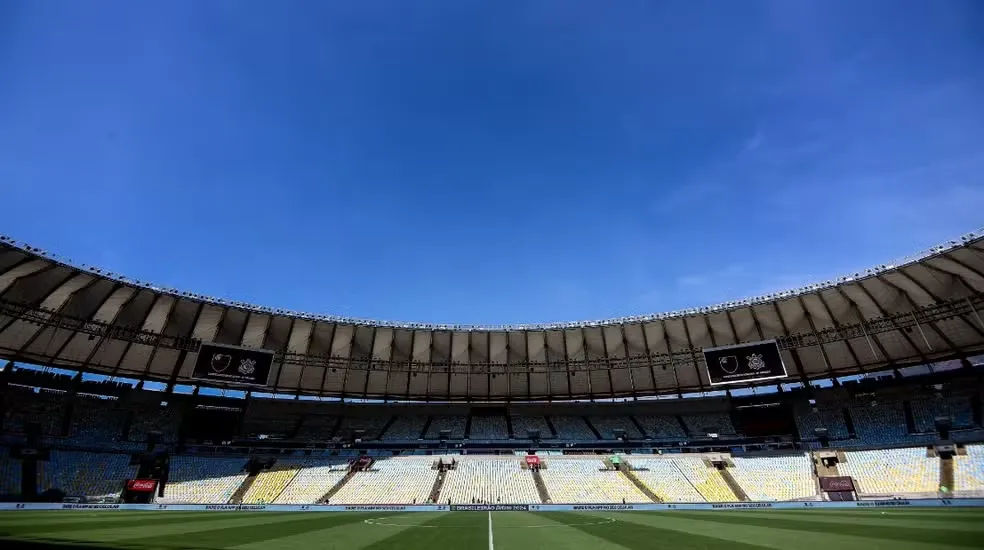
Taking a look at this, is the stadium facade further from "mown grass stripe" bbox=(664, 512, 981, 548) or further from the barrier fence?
"mown grass stripe" bbox=(664, 512, 981, 548)

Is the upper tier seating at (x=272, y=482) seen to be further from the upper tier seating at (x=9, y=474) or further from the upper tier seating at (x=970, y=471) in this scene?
the upper tier seating at (x=970, y=471)

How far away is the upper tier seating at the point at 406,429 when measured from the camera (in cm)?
5109

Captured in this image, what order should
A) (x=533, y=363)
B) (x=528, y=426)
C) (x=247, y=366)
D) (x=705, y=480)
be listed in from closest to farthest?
1. (x=705, y=480)
2. (x=247, y=366)
3. (x=533, y=363)
4. (x=528, y=426)

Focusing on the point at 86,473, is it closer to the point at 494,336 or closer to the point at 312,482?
the point at 312,482

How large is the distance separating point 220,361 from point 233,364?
1.09 metres

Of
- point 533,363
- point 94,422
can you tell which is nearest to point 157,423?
point 94,422

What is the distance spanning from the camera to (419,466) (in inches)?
1762

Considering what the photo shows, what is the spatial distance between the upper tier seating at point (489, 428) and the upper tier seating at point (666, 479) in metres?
13.9

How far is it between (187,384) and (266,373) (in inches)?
481

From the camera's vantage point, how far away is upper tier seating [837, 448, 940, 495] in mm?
34531

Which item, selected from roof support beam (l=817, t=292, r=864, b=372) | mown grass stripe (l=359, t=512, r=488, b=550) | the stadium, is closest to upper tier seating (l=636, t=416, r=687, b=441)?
the stadium

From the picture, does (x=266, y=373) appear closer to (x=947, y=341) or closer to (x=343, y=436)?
(x=343, y=436)

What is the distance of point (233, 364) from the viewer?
137 feet

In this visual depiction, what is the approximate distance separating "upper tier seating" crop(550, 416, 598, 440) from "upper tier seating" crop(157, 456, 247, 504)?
31803mm
